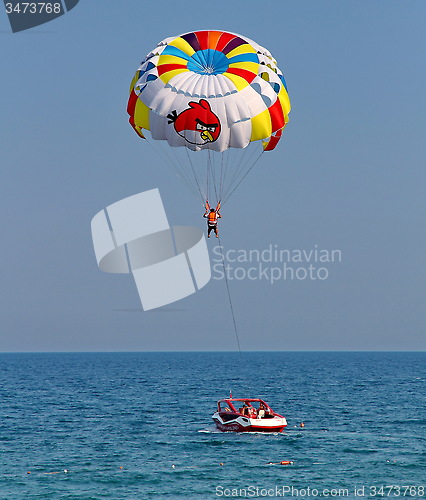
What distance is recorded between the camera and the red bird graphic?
43.2 meters

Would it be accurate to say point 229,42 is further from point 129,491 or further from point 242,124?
point 129,491

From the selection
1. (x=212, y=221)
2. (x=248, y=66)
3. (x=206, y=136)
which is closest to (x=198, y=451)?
(x=212, y=221)

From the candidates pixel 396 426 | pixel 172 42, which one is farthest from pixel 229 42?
pixel 396 426

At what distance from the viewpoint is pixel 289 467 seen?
49688 mm

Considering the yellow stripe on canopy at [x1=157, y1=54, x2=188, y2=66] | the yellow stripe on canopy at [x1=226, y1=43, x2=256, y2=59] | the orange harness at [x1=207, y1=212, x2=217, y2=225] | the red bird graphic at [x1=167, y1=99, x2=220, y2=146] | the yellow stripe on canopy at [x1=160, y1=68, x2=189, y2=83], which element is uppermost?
the yellow stripe on canopy at [x1=226, y1=43, x2=256, y2=59]

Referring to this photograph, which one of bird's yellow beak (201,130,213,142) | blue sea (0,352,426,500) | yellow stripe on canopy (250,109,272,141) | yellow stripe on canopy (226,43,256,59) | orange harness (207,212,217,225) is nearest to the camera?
orange harness (207,212,217,225)

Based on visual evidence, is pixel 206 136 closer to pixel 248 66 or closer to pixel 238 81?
pixel 238 81

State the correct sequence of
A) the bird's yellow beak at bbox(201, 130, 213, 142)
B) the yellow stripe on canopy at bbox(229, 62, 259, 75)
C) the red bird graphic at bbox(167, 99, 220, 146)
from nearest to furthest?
the red bird graphic at bbox(167, 99, 220, 146), the bird's yellow beak at bbox(201, 130, 213, 142), the yellow stripe on canopy at bbox(229, 62, 259, 75)

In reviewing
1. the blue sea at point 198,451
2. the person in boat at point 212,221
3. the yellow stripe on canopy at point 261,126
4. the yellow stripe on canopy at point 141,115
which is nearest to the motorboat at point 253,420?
the blue sea at point 198,451

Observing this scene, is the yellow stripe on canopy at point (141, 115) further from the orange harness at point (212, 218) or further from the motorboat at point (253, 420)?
the motorboat at point (253, 420)

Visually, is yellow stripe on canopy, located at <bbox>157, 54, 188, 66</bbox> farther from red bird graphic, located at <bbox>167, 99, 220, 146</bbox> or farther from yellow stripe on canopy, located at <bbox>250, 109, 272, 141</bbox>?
yellow stripe on canopy, located at <bbox>250, 109, 272, 141</bbox>

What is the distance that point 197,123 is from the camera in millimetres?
43406

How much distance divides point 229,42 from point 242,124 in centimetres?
516

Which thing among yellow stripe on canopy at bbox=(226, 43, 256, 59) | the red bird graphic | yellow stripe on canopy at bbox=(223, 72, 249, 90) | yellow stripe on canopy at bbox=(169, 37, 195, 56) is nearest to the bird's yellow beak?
the red bird graphic
